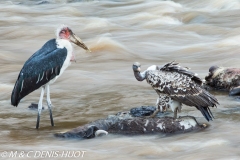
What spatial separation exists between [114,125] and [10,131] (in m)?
1.37

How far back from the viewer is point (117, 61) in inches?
551

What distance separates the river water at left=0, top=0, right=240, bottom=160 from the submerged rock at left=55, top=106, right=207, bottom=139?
0.47ft

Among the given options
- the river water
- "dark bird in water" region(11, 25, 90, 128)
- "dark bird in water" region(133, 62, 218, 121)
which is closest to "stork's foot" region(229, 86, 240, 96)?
the river water

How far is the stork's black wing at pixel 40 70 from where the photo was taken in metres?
8.79

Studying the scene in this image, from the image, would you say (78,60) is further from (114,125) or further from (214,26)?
(114,125)

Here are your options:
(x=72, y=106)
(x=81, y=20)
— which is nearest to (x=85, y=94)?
(x=72, y=106)

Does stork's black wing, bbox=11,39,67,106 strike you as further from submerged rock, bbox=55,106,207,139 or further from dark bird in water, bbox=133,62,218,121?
dark bird in water, bbox=133,62,218,121

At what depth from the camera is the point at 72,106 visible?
10.0 m

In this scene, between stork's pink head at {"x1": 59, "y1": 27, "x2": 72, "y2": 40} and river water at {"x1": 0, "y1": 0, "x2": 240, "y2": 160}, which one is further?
stork's pink head at {"x1": 59, "y1": 27, "x2": 72, "y2": 40}

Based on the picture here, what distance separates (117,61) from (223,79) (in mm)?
3803

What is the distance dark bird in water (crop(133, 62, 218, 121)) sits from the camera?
26.9 ft

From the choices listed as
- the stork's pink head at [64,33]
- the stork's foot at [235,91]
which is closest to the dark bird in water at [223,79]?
the stork's foot at [235,91]

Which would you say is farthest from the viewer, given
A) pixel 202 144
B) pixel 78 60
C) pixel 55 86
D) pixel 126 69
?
pixel 78 60

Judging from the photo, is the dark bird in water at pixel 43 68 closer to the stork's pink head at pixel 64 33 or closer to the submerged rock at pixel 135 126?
the stork's pink head at pixel 64 33
